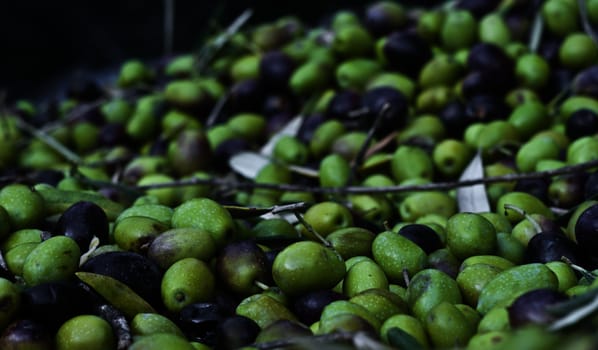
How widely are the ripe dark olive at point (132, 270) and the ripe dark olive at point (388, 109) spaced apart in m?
1.37

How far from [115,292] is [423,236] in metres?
0.73

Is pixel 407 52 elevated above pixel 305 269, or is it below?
above

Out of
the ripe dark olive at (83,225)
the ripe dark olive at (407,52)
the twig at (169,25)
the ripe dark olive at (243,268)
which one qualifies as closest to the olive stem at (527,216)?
the ripe dark olive at (243,268)

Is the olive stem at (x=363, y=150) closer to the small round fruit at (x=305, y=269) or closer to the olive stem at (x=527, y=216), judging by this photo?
the olive stem at (x=527, y=216)

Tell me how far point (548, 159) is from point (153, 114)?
172 cm

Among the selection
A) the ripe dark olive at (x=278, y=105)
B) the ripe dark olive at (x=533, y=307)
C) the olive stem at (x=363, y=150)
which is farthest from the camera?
the ripe dark olive at (x=278, y=105)

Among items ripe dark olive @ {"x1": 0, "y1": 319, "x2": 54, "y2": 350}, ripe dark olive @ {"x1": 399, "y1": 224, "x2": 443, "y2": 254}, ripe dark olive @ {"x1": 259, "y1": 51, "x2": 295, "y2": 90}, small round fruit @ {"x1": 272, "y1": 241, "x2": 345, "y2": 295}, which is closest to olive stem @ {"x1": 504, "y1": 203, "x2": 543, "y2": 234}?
ripe dark olive @ {"x1": 399, "y1": 224, "x2": 443, "y2": 254}

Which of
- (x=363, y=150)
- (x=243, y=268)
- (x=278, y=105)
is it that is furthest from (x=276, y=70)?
(x=243, y=268)

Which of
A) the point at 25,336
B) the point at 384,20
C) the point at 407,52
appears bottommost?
the point at 25,336

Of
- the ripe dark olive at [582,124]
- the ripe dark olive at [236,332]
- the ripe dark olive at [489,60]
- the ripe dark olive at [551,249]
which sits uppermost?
the ripe dark olive at [489,60]

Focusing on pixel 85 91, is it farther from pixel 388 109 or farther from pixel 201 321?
pixel 201 321

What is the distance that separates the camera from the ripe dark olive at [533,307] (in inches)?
47.4

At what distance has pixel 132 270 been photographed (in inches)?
61.7

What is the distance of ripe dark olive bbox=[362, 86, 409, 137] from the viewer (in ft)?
9.10
